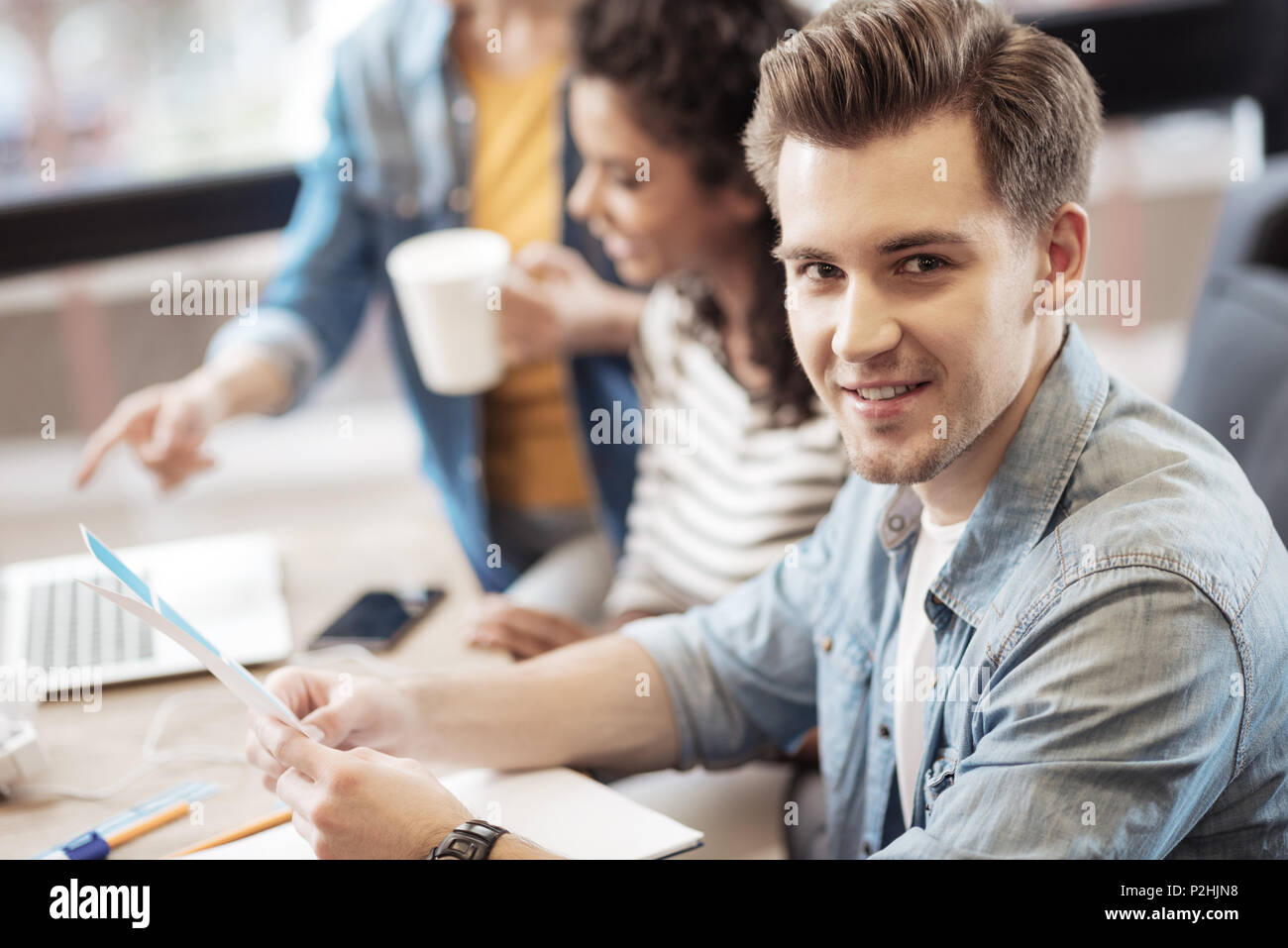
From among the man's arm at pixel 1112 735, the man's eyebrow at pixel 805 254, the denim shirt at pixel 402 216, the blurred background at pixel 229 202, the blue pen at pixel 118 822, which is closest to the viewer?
the man's arm at pixel 1112 735

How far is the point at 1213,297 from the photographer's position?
1.53 meters

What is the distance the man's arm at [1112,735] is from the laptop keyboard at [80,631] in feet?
2.82

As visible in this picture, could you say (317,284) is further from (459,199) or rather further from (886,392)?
(886,392)

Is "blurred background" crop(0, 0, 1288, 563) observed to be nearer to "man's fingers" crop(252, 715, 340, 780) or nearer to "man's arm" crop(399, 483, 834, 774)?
"man's arm" crop(399, 483, 834, 774)

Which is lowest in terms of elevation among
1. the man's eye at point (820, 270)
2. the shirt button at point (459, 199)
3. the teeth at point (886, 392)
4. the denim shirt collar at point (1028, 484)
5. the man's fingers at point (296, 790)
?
the man's fingers at point (296, 790)

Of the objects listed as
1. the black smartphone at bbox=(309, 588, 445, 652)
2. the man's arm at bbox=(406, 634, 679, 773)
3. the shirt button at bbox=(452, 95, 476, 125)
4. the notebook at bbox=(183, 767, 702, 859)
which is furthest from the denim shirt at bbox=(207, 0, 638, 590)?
the notebook at bbox=(183, 767, 702, 859)

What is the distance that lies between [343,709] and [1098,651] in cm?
59

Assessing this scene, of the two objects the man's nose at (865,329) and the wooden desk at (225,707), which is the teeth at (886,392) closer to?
the man's nose at (865,329)

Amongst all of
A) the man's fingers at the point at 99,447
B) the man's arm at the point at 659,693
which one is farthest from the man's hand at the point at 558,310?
the man's arm at the point at 659,693

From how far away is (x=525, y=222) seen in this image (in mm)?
1924

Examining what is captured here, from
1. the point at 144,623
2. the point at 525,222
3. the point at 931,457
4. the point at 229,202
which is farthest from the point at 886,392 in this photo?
the point at 229,202

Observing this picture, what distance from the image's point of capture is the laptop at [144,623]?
126cm

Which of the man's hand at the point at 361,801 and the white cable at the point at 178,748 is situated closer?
the man's hand at the point at 361,801
